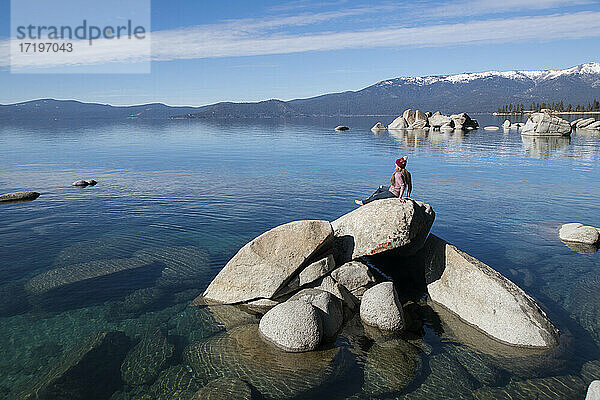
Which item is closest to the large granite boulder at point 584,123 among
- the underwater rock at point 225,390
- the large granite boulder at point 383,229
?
the large granite boulder at point 383,229

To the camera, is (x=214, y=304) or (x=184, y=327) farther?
(x=214, y=304)

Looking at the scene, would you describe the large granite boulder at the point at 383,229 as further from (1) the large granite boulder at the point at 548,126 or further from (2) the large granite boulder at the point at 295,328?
(1) the large granite boulder at the point at 548,126

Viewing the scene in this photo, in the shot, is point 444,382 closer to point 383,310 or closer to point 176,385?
point 383,310

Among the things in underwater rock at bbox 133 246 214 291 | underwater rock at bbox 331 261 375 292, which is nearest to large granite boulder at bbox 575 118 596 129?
underwater rock at bbox 331 261 375 292

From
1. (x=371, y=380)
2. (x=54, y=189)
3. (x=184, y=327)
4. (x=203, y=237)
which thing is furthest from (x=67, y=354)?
(x=54, y=189)

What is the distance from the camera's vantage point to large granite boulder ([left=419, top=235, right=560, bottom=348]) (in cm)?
1277

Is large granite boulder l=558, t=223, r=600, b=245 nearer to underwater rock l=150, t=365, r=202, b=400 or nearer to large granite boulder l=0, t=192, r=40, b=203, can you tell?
underwater rock l=150, t=365, r=202, b=400

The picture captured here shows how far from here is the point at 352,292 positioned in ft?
51.5

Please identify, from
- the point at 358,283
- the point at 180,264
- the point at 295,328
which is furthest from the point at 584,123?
the point at 295,328

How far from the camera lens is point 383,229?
15812mm

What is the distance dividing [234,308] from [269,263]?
2.09m

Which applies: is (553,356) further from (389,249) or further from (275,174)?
(275,174)

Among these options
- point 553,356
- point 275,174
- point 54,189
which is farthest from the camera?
point 275,174

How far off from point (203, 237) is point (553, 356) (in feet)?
55.9
